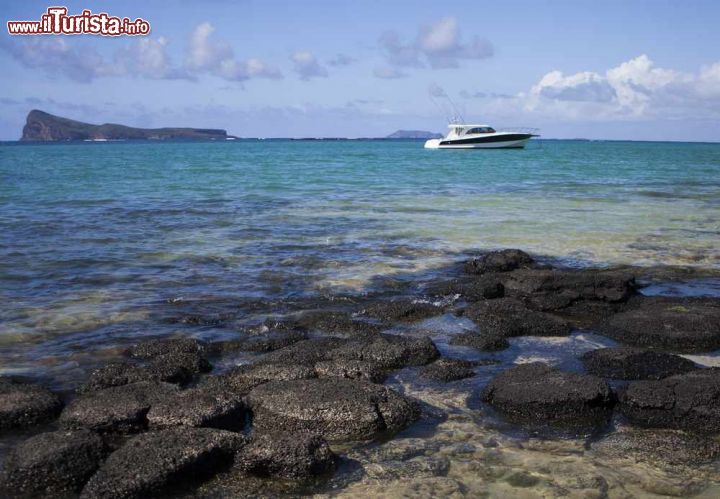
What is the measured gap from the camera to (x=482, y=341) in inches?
358

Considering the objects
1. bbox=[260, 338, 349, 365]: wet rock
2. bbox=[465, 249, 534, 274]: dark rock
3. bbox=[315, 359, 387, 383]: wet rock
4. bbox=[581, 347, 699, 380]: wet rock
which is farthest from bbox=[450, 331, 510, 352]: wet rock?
bbox=[465, 249, 534, 274]: dark rock

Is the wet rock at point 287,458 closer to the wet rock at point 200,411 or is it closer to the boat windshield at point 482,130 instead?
the wet rock at point 200,411

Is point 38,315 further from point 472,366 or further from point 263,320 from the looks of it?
point 472,366

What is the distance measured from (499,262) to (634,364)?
5.62m

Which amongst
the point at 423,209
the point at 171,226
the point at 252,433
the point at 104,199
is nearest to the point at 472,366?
the point at 252,433

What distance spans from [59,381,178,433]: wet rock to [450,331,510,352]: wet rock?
387 cm

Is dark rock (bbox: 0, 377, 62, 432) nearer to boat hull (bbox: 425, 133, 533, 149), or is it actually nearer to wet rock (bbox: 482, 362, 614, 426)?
wet rock (bbox: 482, 362, 614, 426)

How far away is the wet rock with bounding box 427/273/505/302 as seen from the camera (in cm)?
1152

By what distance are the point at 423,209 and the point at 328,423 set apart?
1938cm

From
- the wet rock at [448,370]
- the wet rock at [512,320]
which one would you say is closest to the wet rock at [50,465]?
the wet rock at [448,370]

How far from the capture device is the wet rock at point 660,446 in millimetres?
5930

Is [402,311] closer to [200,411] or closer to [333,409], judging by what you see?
[333,409]

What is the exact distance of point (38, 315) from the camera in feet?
34.9

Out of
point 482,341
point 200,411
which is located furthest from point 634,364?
point 200,411
